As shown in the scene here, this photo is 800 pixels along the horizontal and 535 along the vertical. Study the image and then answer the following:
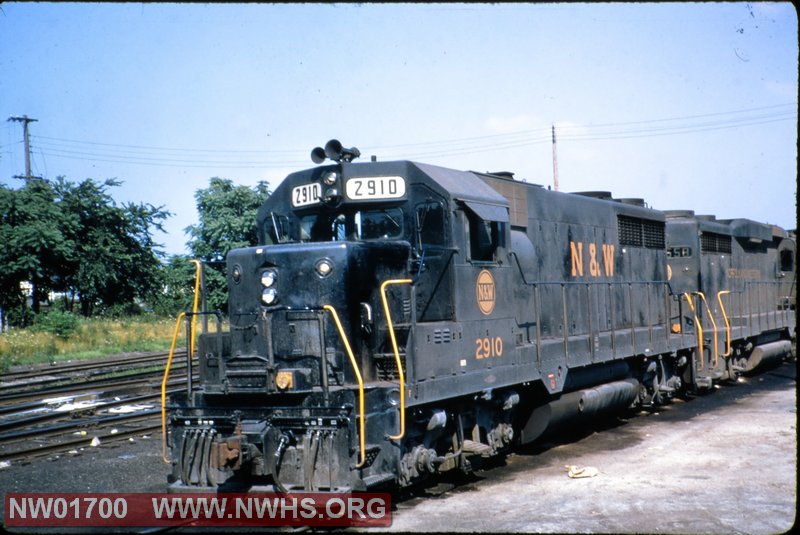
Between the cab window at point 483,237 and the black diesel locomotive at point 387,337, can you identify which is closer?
the black diesel locomotive at point 387,337

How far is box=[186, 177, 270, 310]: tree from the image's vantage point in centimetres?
2792

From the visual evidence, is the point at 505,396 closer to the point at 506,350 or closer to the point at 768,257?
the point at 506,350

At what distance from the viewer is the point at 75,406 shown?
14.4m

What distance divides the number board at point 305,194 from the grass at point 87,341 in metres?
16.8

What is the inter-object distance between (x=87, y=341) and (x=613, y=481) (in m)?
23.4

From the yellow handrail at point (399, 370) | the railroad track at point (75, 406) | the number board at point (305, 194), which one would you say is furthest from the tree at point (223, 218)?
the yellow handrail at point (399, 370)

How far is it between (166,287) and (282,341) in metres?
30.1

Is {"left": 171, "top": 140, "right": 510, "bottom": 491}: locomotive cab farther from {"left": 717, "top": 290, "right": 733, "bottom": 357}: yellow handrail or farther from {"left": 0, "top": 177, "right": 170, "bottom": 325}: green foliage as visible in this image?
{"left": 0, "top": 177, "right": 170, "bottom": 325}: green foliage

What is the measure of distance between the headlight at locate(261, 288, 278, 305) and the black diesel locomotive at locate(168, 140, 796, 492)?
3 centimetres

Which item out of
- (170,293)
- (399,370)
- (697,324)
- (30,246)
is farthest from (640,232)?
(170,293)

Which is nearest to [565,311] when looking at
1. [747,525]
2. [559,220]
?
[559,220]

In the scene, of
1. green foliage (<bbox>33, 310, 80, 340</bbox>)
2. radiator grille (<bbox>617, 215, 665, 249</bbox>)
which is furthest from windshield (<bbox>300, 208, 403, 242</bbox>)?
green foliage (<bbox>33, 310, 80, 340</bbox>)

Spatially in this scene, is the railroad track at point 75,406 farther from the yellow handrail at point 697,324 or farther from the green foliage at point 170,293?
the green foliage at point 170,293

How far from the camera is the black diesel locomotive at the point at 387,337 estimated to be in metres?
6.69
